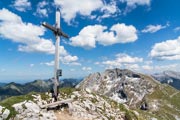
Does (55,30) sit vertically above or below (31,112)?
above

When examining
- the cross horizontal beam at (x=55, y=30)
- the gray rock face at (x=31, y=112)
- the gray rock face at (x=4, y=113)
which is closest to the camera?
→ the gray rock face at (x=4, y=113)

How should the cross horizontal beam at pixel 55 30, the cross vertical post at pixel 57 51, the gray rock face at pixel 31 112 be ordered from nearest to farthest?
1. the gray rock face at pixel 31 112
2. the cross horizontal beam at pixel 55 30
3. the cross vertical post at pixel 57 51

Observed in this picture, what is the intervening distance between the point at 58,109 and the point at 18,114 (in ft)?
20.6

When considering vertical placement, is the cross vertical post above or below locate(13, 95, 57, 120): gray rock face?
above

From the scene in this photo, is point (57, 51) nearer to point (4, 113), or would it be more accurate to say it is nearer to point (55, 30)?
point (55, 30)

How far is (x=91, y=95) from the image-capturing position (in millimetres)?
43938

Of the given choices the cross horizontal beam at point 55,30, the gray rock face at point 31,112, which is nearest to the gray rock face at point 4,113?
the gray rock face at point 31,112

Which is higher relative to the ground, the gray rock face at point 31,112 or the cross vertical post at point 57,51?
the cross vertical post at point 57,51

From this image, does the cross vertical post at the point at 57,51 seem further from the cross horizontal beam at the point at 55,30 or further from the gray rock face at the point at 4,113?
the gray rock face at the point at 4,113

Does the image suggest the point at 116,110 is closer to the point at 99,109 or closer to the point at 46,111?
the point at 99,109

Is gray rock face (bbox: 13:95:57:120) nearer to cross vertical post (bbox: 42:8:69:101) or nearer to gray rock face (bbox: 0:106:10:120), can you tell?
gray rock face (bbox: 0:106:10:120)

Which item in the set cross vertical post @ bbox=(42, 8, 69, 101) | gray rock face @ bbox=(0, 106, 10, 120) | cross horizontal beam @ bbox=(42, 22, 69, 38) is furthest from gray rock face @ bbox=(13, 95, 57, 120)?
cross horizontal beam @ bbox=(42, 22, 69, 38)

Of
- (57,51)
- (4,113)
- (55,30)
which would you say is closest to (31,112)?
(4,113)

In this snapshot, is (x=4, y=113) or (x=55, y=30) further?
(x=55, y=30)
